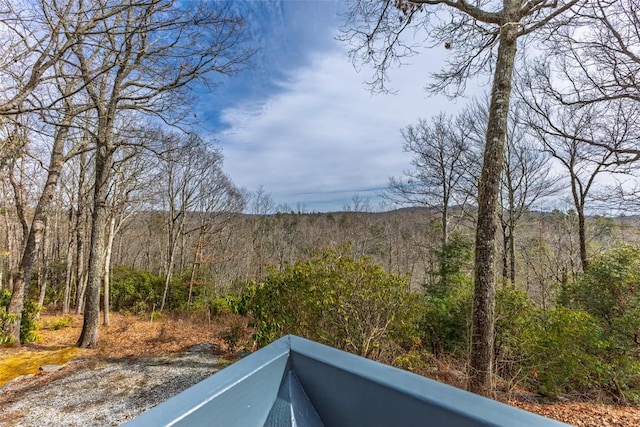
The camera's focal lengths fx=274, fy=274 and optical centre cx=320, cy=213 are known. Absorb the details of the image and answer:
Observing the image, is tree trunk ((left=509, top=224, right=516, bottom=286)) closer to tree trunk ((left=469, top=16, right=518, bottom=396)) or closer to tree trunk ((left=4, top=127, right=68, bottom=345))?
tree trunk ((left=469, top=16, right=518, bottom=396))

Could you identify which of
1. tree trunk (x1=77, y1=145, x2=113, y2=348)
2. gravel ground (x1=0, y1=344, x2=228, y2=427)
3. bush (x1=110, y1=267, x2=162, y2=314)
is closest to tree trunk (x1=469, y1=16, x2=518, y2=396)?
gravel ground (x1=0, y1=344, x2=228, y2=427)

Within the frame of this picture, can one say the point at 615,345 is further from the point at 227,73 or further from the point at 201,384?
the point at 227,73

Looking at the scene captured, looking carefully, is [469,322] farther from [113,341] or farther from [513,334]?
[113,341]

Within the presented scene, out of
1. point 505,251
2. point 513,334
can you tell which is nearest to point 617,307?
point 513,334

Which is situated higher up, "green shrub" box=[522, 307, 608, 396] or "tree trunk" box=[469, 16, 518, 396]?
"tree trunk" box=[469, 16, 518, 396]

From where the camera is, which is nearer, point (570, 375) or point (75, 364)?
point (570, 375)

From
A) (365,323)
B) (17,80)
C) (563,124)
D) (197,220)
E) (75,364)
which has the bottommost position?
(75,364)

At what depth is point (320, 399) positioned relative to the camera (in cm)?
92

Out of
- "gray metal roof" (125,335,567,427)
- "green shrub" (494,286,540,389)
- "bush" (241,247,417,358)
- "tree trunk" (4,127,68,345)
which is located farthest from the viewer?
"tree trunk" (4,127,68,345)

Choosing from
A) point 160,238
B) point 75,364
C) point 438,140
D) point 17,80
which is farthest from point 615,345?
point 160,238

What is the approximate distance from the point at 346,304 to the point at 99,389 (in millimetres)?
3495

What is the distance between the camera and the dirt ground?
3072mm

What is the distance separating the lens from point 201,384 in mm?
781

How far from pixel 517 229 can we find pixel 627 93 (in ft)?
23.8
